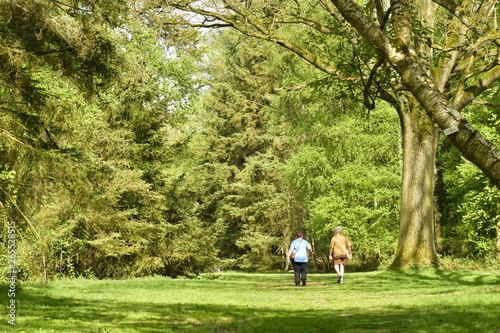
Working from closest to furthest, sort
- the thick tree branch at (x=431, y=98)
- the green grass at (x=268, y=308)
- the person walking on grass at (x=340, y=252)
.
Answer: the thick tree branch at (x=431, y=98)
the green grass at (x=268, y=308)
the person walking on grass at (x=340, y=252)

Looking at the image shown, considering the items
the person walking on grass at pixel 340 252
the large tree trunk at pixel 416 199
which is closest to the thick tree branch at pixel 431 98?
the person walking on grass at pixel 340 252

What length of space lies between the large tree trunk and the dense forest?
51 millimetres

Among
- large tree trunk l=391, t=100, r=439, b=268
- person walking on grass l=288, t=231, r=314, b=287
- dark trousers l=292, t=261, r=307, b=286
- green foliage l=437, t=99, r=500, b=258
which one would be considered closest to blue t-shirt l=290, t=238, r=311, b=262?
person walking on grass l=288, t=231, r=314, b=287

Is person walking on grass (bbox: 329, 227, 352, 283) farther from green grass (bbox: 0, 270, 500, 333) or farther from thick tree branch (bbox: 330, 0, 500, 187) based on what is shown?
thick tree branch (bbox: 330, 0, 500, 187)

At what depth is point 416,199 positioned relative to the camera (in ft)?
62.4

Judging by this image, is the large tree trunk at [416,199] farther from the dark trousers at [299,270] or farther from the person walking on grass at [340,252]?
the dark trousers at [299,270]

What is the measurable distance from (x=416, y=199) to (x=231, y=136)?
93.1 ft

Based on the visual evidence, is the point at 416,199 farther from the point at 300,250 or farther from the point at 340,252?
the point at 300,250

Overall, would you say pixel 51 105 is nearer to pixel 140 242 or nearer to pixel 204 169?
pixel 140 242

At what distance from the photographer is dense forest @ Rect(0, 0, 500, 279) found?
12.2m

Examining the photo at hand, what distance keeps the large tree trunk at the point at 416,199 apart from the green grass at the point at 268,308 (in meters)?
2.06

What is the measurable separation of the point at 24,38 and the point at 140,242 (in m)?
11.1

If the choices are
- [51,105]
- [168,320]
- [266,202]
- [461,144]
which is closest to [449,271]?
[168,320]

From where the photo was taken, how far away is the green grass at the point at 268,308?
8570mm
